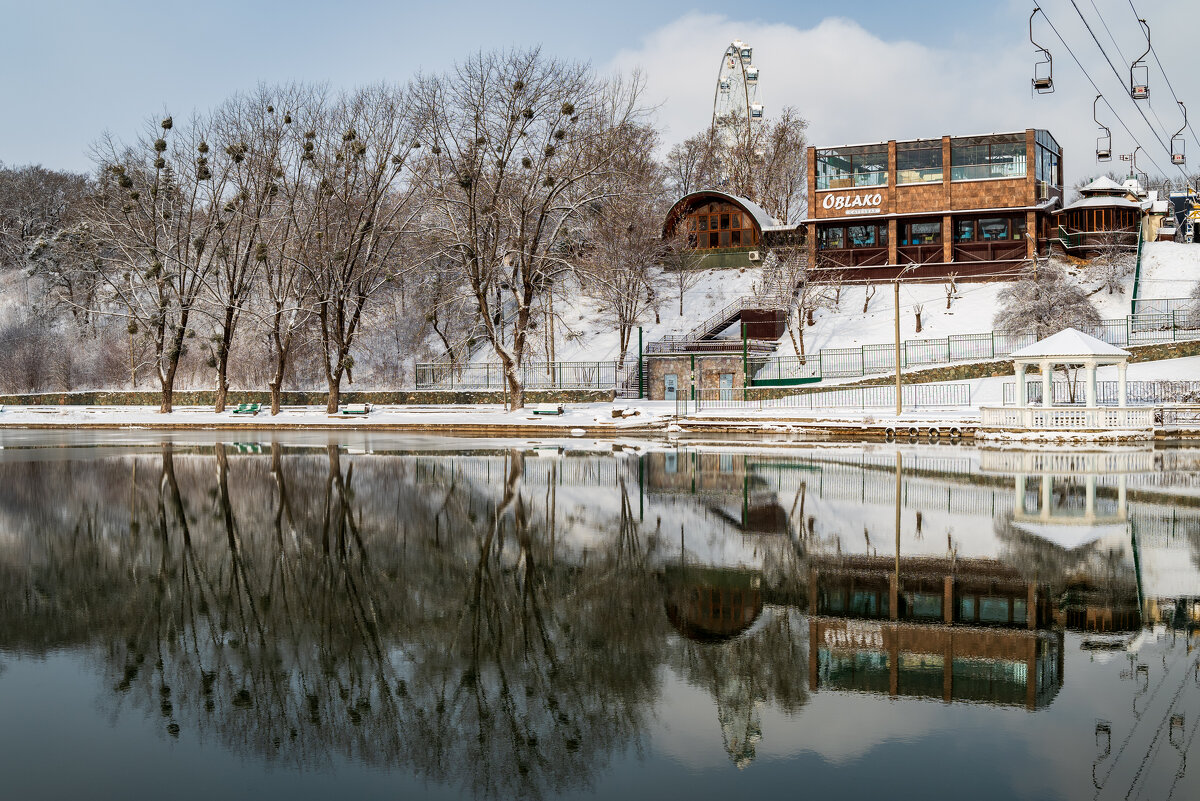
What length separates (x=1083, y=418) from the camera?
104 feet

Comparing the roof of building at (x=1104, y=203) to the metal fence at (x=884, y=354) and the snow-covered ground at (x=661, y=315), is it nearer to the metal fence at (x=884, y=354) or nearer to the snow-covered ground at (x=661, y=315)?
the metal fence at (x=884, y=354)

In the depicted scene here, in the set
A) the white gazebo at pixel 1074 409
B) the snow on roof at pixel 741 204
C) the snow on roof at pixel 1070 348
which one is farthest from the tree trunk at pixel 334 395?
the snow on roof at pixel 1070 348

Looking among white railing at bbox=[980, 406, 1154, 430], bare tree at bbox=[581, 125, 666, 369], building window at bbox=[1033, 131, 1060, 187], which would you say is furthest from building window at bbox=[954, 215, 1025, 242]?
white railing at bbox=[980, 406, 1154, 430]

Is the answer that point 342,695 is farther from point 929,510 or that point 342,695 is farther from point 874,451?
point 874,451

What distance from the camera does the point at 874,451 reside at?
96.1ft

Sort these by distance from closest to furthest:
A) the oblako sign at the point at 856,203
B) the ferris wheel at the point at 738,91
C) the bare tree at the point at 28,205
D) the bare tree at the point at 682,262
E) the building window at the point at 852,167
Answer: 1. the building window at the point at 852,167
2. the oblako sign at the point at 856,203
3. the bare tree at the point at 682,262
4. the ferris wheel at the point at 738,91
5. the bare tree at the point at 28,205

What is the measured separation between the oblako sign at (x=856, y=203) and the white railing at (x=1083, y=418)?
28123mm

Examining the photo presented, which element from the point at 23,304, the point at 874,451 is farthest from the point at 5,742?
the point at 23,304

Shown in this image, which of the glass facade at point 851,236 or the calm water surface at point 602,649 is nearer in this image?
the calm water surface at point 602,649

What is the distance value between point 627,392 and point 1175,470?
104ft

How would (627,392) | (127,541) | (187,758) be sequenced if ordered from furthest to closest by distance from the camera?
(627,392), (127,541), (187,758)

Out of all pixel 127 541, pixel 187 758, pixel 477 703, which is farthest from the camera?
pixel 127 541

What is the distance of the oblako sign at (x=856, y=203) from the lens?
5834 centimetres

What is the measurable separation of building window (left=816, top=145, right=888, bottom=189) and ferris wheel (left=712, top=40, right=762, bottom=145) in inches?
692
